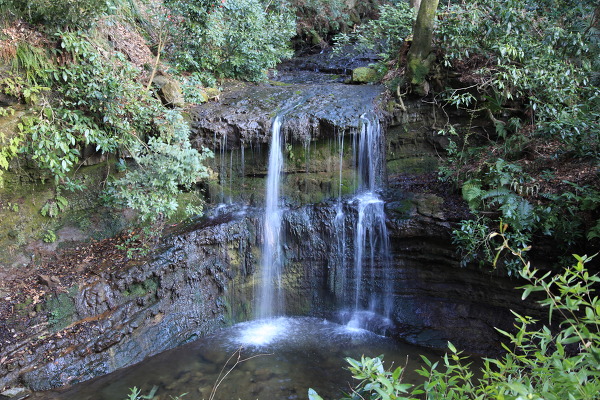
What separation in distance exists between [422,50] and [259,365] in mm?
7051

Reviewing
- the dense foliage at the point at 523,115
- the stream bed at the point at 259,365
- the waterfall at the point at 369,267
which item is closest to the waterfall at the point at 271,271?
the stream bed at the point at 259,365

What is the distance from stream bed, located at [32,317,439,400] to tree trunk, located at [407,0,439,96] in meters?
5.23

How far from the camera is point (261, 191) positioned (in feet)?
26.1

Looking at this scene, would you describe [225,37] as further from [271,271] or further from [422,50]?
[271,271]

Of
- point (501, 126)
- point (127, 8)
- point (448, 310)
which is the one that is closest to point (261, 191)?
point (448, 310)

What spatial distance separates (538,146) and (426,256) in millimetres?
2802

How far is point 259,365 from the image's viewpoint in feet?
19.0

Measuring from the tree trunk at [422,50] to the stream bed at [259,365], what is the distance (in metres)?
5.23

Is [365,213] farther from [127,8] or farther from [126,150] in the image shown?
[127,8]

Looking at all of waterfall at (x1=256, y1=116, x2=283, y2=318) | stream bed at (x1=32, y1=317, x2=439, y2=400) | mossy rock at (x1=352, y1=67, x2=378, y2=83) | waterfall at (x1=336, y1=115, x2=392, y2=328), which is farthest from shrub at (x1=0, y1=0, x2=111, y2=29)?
mossy rock at (x1=352, y1=67, x2=378, y2=83)

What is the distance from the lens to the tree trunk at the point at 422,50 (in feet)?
26.3

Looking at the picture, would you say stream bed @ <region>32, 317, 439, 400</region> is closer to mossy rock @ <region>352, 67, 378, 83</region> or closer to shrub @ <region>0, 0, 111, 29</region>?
shrub @ <region>0, 0, 111, 29</region>

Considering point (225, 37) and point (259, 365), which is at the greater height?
point (225, 37)

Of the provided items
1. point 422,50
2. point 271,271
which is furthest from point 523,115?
point 271,271
